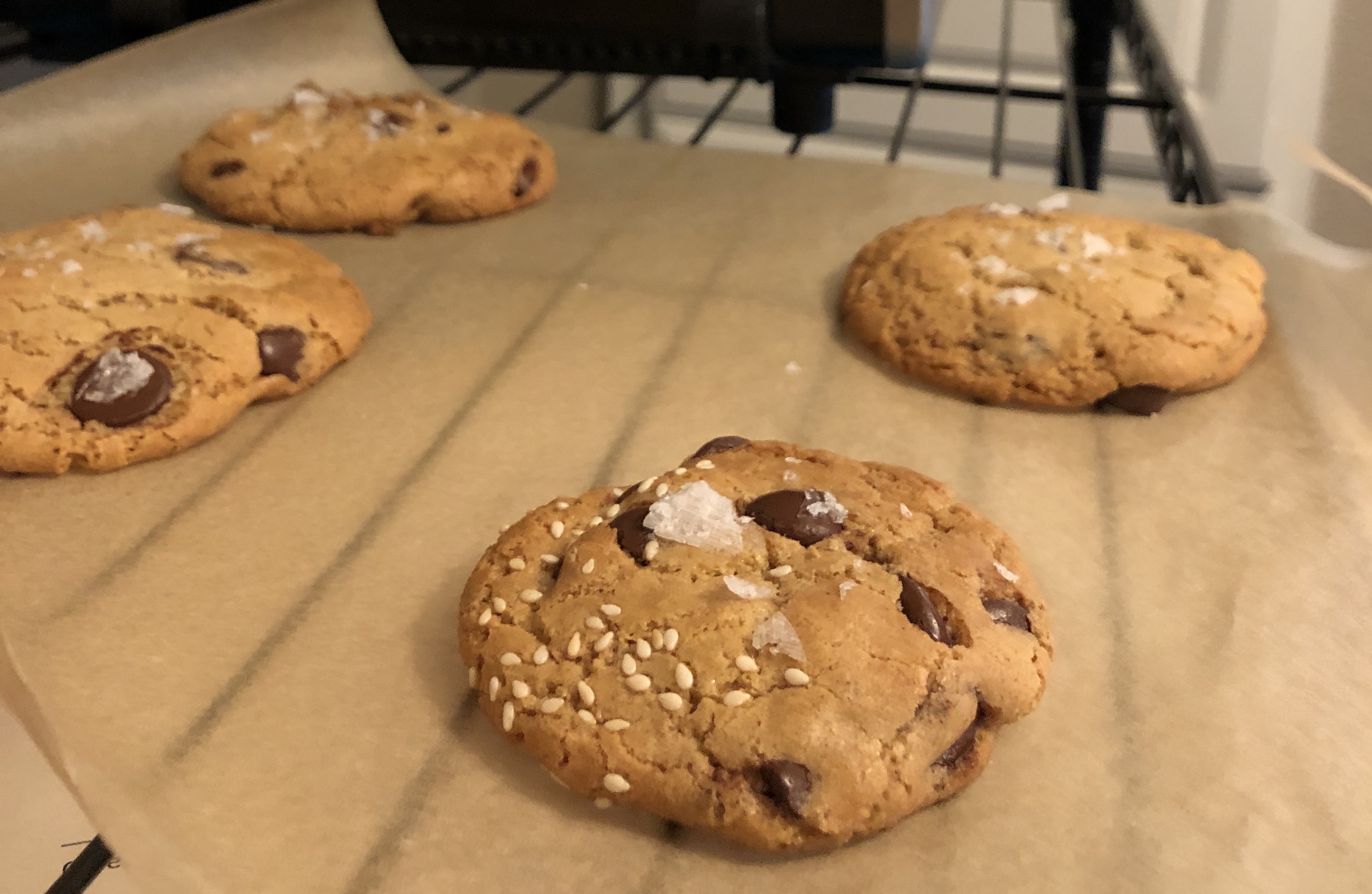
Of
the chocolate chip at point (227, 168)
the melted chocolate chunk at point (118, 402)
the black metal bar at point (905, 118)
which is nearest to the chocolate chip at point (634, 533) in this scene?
the melted chocolate chunk at point (118, 402)

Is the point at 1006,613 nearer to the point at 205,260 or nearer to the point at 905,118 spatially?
the point at 205,260

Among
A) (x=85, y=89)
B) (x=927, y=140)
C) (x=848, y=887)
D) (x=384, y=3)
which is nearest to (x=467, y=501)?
(x=848, y=887)

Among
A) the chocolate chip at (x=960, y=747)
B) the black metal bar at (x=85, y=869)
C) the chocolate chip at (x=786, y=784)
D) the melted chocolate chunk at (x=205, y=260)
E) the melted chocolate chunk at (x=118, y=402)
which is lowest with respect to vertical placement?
the black metal bar at (x=85, y=869)

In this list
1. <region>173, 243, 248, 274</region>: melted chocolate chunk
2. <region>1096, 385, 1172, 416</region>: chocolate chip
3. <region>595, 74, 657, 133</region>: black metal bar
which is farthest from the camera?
<region>595, 74, 657, 133</region>: black metal bar

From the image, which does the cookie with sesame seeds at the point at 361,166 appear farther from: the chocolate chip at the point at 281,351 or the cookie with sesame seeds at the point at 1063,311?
the cookie with sesame seeds at the point at 1063,311

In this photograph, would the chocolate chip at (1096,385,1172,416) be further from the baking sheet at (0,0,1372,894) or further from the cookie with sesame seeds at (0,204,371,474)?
the cookie with sesame seeds at (0,204,371,474)

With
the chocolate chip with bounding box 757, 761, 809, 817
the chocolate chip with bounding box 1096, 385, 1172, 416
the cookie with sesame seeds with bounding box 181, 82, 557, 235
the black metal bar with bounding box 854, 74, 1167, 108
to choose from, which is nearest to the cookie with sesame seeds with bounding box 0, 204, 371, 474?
the cookie with sesame seeds with bounding box 181, 82, 557, 235

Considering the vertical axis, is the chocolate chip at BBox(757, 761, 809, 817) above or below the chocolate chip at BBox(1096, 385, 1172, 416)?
below
